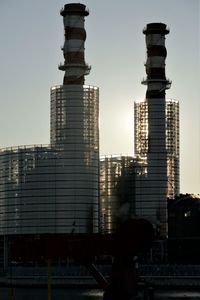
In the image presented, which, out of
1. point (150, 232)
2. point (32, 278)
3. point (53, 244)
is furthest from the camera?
point (32, 278)

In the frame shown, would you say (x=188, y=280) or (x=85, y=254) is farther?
(x=188, y=280)

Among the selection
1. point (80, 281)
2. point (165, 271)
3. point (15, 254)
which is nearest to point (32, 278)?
point (80, 281)

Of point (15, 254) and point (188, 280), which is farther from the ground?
point (15, 254)

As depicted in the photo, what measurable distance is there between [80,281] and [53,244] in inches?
5771

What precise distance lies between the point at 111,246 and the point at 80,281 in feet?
483

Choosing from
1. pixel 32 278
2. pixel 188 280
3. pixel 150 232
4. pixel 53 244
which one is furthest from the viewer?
pixel 32 278

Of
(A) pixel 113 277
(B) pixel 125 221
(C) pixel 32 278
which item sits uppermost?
(B) pixel 125 221

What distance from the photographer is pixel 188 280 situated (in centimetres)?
17212

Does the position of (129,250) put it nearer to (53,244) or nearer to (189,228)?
(53,244)

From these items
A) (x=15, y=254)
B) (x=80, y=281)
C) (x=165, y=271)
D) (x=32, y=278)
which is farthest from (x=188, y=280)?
(x=15, y=254)

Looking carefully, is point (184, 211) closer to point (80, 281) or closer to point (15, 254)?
point (80, 281)

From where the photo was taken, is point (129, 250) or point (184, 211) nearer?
point (129, 250)

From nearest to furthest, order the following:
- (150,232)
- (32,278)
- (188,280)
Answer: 1. (150,232)
2. (188,280)
3. (32,278)

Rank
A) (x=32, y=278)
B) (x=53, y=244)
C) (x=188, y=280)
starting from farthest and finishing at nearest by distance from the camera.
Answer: (x=32, y=278), (x=188, y=280), (x=53, y=244)
